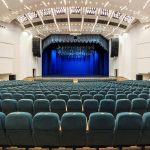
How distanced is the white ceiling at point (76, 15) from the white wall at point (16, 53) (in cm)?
125

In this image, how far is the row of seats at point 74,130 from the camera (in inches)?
171

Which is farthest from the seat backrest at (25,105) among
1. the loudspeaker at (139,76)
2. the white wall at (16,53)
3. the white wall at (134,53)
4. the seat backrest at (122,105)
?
the loudspeaker at (139,76)

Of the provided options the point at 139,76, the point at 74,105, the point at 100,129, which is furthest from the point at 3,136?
the point at 139,76

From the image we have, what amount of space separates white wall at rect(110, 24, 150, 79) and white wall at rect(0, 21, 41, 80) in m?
12.3

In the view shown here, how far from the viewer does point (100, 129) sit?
4398 mm

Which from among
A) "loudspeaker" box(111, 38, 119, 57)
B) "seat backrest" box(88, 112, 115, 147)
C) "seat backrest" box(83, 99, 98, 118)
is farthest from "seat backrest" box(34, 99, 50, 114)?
"loudspeaker" box(111, 38, 119, 57)

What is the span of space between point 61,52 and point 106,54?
292 inches

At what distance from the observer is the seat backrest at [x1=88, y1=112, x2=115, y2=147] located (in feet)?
14.2

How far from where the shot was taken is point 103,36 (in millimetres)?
40094

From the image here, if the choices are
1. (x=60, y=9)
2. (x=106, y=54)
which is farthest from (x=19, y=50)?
(x=106, y=54)

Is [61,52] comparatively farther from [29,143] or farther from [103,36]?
[29,143]

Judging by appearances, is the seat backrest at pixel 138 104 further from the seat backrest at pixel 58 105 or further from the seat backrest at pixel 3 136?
the seat backrest at pixel 3 136

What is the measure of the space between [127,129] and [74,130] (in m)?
0.88

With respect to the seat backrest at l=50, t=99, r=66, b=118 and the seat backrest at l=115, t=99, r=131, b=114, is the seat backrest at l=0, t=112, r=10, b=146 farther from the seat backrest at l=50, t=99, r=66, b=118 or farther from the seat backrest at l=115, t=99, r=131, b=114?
the seat backrest at l=115, t=99, r=131, b=114
